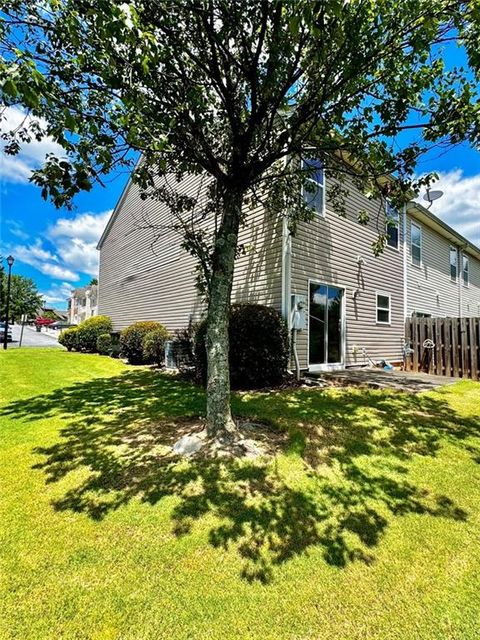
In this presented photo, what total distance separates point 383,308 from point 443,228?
650cm

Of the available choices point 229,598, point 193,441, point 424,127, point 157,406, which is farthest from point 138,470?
point 424,127

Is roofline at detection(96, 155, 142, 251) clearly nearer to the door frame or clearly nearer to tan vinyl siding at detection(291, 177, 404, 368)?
tan vinyl siding at detection(291, 177, 404, 368)

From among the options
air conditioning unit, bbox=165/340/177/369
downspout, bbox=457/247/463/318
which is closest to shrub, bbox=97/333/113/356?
air conditioning unit, bbox=165/340/177/369

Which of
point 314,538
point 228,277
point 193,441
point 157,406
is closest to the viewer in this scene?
point 314,538

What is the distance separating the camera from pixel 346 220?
1075 cm

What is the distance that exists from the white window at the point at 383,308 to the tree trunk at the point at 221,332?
339 inches

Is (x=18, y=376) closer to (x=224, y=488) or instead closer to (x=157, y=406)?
(x=157, y=406)

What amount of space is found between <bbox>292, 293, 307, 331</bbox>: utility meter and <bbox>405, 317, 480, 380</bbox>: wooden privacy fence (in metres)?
4.87

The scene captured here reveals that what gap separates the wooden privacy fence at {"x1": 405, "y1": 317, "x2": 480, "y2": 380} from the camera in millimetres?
9672

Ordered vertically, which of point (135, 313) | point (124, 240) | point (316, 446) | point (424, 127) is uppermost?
point (124, 240)

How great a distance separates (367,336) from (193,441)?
850 cm

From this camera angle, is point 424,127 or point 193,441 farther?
point 424,127

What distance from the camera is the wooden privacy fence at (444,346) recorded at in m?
9.67

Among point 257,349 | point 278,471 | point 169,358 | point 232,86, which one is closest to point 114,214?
point 169,358
